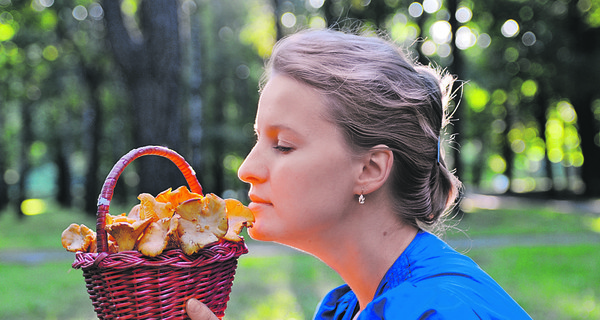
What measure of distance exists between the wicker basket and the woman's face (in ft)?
0.73

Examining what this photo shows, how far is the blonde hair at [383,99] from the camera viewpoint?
5.97ft

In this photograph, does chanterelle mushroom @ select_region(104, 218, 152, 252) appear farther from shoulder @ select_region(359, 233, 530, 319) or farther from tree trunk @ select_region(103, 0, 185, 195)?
tree trunk @ select_region(103, 0, 185, 195)

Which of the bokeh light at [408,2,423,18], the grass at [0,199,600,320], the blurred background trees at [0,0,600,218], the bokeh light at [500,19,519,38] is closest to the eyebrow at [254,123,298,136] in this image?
the grass at [0,199,600,320]

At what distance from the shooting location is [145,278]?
1618 millimetres

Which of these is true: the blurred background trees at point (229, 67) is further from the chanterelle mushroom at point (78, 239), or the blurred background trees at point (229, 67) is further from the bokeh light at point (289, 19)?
the chanterelle mushroom at point (78, 239)

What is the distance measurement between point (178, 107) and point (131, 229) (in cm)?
794

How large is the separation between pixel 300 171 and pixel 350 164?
0.17 meters

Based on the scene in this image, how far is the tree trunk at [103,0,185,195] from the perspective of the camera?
892 centimetres

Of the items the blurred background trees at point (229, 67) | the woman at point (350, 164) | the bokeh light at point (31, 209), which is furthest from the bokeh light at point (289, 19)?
the woman at point (350, 164)

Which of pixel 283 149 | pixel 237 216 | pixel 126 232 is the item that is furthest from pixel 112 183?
pixel 283 149

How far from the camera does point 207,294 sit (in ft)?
5.79

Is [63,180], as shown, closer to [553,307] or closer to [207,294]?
[553,307]

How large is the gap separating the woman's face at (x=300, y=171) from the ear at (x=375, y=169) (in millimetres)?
29

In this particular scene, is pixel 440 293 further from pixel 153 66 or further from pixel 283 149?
pixel 153 66
